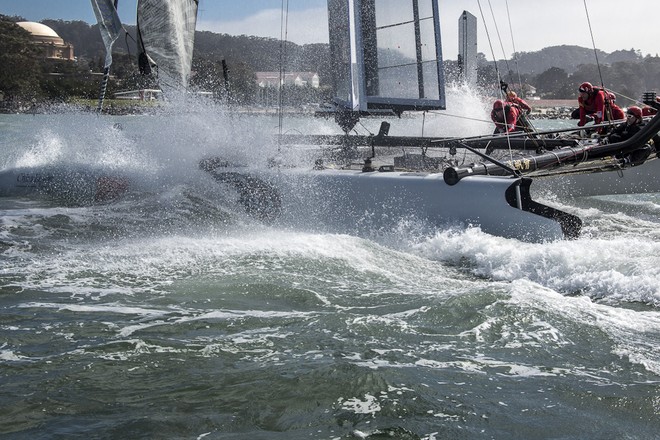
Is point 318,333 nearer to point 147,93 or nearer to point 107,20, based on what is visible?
point 107,20

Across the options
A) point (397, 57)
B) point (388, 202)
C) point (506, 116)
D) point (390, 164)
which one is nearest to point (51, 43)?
point (397, 57)

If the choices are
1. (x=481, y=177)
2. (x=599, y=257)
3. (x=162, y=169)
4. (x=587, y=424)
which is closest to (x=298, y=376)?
(x=587, y=424)

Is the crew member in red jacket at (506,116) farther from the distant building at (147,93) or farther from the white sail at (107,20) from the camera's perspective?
the white sail at (107,20)

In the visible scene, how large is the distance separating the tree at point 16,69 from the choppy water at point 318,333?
3697cm

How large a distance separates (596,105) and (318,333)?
6.24 metres

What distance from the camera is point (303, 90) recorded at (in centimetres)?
986

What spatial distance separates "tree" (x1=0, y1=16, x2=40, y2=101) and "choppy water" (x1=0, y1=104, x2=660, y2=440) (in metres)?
37.0

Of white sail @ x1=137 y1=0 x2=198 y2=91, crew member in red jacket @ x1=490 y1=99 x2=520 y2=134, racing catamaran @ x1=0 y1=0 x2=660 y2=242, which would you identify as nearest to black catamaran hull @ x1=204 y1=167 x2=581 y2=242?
racing catamaran @ x1=0 y1=0 x2=660 y2=242

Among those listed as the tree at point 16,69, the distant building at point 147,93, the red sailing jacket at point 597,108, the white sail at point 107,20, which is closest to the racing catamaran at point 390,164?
the white sail at point 107,20

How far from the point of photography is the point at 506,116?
8844 millimetres

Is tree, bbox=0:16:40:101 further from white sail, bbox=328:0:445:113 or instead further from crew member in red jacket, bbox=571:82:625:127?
crew member in red jacket, bbox=571:82:625:127

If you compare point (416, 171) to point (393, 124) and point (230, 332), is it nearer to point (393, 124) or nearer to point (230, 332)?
point (230, 332)

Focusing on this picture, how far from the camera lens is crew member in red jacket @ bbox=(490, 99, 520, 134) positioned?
28.8 feet

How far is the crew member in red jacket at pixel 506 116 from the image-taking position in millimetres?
8771
